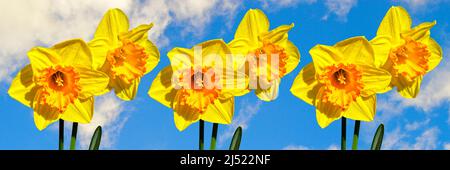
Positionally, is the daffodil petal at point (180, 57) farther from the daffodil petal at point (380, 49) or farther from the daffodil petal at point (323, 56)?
the daffodil petal at point (380, 49)

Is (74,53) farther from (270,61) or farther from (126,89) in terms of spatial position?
(270,61)

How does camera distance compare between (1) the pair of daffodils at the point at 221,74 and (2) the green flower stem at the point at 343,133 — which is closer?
(1) the pair of daffodils at the point at 221,74

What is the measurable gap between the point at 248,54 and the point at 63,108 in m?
1.13

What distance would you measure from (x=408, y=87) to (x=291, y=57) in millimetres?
805

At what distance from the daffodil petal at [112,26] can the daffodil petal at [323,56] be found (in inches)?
45.6

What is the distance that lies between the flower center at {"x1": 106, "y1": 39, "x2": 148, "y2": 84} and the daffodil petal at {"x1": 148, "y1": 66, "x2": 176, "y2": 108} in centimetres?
13

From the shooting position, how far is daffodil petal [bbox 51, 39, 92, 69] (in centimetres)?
350

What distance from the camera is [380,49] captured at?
12.2 feet

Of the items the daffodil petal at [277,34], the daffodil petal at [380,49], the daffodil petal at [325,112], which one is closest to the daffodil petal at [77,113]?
the daffodil petal at [277,34]

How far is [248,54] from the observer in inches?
142

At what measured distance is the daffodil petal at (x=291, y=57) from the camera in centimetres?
371

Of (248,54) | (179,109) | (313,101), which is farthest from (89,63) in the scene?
(313,101)
